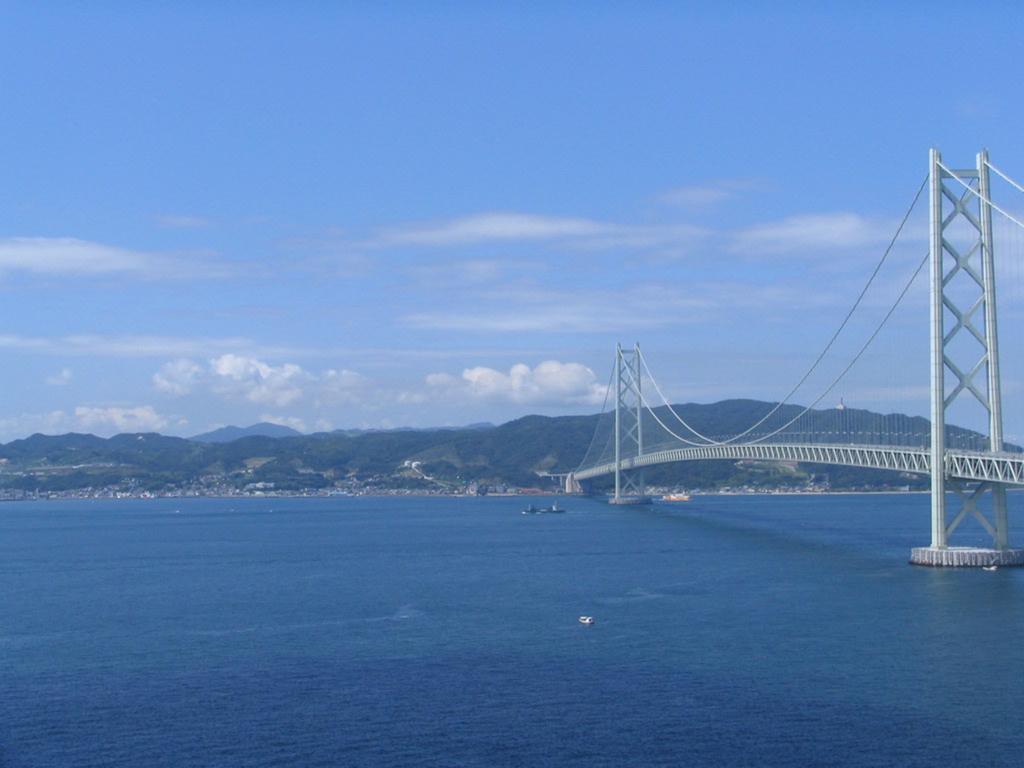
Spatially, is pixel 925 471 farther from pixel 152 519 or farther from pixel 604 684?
pixel 152 519

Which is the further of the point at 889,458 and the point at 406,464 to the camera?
the point at 406,464

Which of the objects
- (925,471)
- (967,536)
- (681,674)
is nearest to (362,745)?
(681,674)

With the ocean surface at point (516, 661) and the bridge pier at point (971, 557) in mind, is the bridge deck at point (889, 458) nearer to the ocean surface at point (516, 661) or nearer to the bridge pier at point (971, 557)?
the bridge pier at point (971, 557)

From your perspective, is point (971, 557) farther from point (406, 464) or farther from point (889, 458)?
point (406, 464)

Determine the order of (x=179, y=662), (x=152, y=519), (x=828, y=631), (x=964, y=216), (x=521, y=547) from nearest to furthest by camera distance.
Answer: (x=179, y=662) < (x=828, y=631) < (x=964, y=216) < (x=521, y=547) < (x=152, y=519)

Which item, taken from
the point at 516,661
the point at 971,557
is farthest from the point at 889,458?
the point at 516,661

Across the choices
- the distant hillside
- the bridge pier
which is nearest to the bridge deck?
the bridge pier
